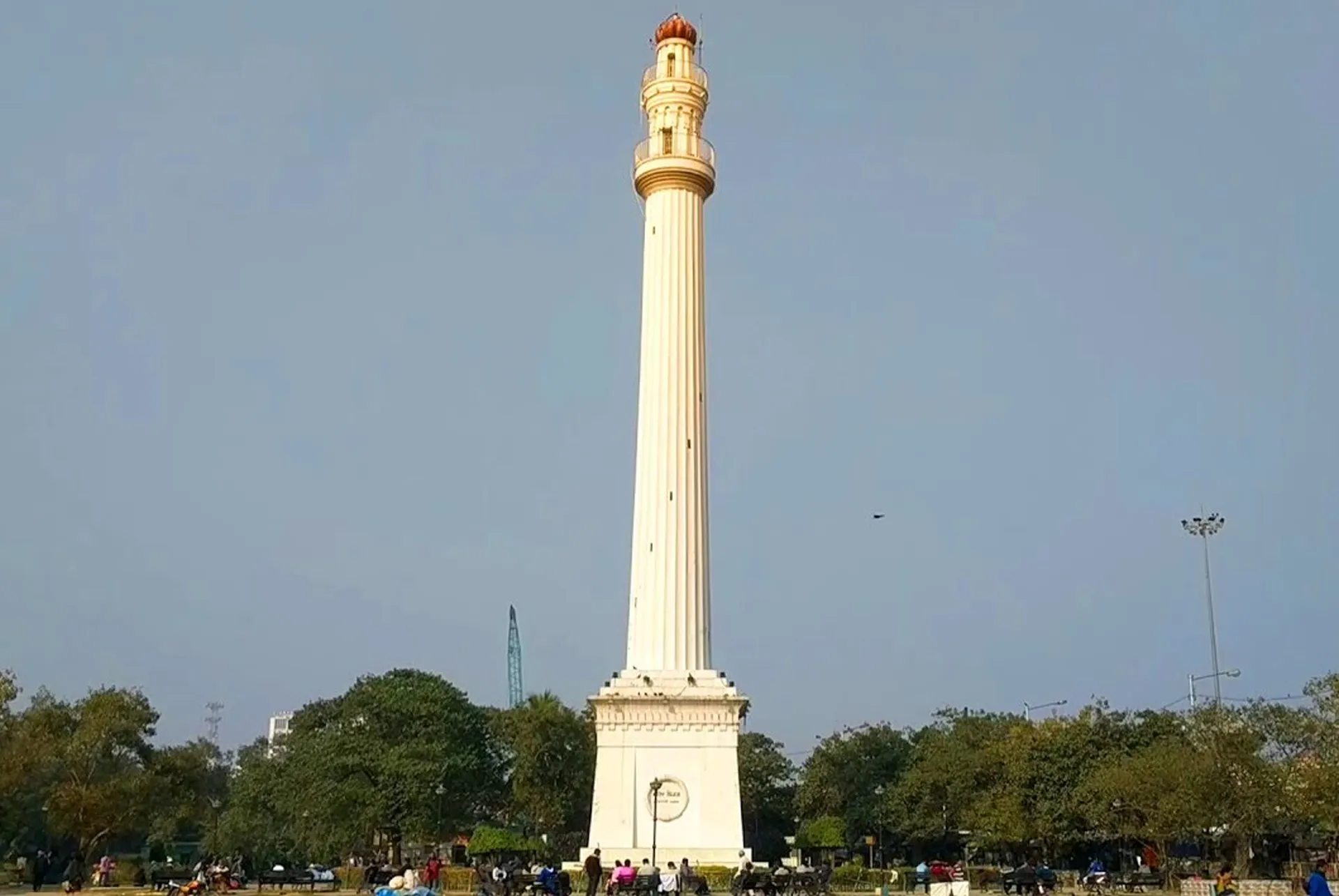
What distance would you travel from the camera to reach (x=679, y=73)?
47.9 metres

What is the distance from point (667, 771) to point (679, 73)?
24963 mm

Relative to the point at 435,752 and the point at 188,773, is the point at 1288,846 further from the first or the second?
the point at 188,773

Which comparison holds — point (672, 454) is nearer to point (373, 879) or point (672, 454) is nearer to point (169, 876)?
point (373, 879)

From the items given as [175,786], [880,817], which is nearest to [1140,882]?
[880,817]

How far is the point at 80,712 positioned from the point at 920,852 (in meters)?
44.7

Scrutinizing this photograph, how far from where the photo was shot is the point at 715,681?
4084 centimetres

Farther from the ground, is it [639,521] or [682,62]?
[682,62]

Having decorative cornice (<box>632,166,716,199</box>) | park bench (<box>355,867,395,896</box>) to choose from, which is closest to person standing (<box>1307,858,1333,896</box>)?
park bench (<box>355,867,395,896</box>)

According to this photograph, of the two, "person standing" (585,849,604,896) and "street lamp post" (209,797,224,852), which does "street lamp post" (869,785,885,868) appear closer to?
"street lamp post" (209,797,224,852)

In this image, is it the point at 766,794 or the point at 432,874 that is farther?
the point at 766,794

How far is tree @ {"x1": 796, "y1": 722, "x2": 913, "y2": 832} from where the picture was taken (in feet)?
237

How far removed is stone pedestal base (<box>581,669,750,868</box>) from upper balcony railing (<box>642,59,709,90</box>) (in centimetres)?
2184

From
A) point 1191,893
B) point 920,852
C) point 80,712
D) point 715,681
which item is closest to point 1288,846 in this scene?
point 920,852

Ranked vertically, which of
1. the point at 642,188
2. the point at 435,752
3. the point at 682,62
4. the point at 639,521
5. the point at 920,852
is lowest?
the point at 920,852
